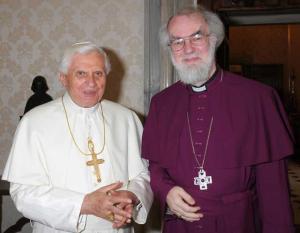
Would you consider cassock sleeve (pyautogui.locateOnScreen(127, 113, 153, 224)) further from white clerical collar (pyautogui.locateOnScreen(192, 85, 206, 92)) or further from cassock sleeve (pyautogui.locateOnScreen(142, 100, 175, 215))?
white clerical collar (pyautogui.locateOnScreen(192, 85, 206, 92))

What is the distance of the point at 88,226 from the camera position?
2.14m

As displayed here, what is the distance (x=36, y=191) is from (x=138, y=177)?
0.64m

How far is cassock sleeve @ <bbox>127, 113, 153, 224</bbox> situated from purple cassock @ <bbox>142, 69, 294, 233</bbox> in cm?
9

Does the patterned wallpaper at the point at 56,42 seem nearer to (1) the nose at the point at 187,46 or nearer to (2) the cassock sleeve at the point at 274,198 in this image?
(1) the nose at the point at 187,46

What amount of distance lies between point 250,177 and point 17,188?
136 centimetres

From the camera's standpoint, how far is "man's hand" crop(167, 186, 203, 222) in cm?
194

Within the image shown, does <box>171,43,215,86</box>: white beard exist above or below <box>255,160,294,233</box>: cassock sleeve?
above

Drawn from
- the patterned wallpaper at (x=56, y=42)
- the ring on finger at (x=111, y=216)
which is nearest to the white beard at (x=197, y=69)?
the ring on finger at (x=111, y=216)

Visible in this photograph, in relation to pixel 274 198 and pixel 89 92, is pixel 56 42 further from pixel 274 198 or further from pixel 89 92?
pixel 274 198

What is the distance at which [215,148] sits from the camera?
6.90 feet

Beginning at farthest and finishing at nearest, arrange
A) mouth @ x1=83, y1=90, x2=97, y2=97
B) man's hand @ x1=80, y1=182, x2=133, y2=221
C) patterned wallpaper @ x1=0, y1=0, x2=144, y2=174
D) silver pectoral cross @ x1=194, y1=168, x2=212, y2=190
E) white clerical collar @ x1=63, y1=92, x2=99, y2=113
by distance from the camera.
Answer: patterned wallpaper @ x1=0, y1=0, x2=144, y2=174 < white clerical collar @ x1=63, y1=92, x2=99, y2=113 < mouth @ x1=83, y1=90, x2=97, y2=97 < silver pectoral cross @ x1=194, y1=168, x2=212, y2=190 < man's hand @ x1=80, y1=182, x2=133, y2=221

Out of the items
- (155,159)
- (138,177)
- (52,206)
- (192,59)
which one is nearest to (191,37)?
(192,59)

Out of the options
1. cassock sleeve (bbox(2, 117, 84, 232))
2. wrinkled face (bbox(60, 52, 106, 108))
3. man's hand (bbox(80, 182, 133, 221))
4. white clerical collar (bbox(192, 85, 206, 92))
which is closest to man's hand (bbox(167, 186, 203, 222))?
man's hand (bbox(80, 182, 133, 221))

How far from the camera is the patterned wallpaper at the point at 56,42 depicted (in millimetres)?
3371
